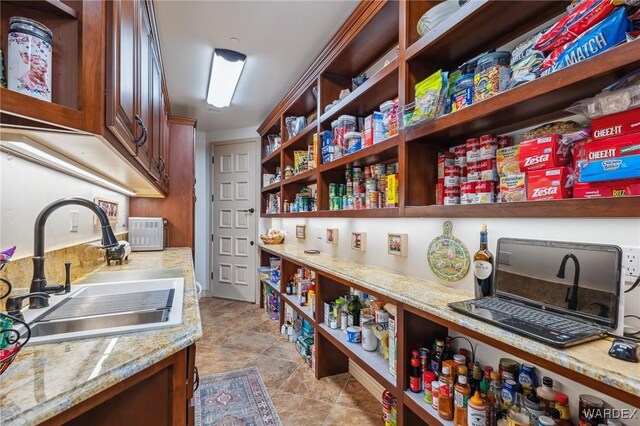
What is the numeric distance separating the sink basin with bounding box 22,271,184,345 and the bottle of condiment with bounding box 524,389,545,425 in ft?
3.77

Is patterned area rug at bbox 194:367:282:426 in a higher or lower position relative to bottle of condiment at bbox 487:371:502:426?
lower

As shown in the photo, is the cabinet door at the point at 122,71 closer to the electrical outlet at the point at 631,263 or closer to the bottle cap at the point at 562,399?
the electrical outlet at the point at 631,263

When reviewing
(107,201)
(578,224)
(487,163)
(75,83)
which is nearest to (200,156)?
(107,201)

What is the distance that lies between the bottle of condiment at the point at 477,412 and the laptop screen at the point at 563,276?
375 millimetres

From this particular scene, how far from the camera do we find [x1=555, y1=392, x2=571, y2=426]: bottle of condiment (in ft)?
2.96

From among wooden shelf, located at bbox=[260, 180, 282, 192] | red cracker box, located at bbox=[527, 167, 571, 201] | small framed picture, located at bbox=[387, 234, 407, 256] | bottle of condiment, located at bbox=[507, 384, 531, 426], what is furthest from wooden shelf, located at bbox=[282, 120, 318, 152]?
bottle of condiment, located at bbox=[507, 384, 531, 426]

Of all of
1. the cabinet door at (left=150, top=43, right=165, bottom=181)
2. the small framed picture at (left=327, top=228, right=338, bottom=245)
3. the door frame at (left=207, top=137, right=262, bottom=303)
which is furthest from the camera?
the door frame at (left=207, top=137, right=262, bottom=303)

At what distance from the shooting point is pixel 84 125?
0.78 m

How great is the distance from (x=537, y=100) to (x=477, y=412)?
105cm

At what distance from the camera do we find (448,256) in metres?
1.37

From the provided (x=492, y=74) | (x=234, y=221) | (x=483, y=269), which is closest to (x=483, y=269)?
(x=483, y=269)

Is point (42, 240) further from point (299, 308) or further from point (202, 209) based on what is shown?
point (202, 209)

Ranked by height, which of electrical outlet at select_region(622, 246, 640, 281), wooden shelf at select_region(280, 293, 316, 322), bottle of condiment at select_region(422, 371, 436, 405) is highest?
electrical outlet at select_region(622, 246, 640, 281)

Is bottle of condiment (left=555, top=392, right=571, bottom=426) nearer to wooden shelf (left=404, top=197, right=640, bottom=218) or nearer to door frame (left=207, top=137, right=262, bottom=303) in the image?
wooden shelf (left=404, top=197, right=640, bottom=218)
